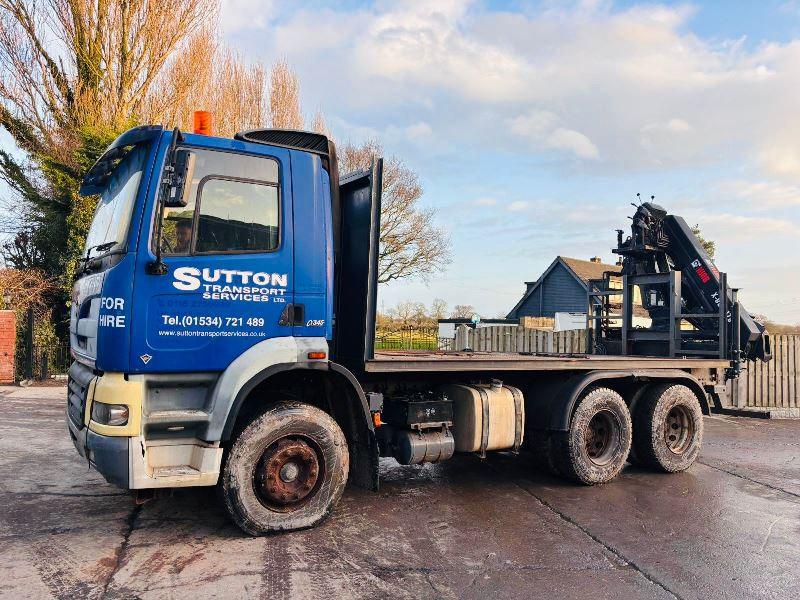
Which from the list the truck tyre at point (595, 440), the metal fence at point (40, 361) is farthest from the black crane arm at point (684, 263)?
the metal fence at point (40, 361)

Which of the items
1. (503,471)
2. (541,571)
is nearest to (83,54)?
(503,471)

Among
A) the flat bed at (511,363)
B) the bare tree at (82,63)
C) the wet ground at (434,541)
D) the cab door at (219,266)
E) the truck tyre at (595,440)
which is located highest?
the bare tree at (82,63)

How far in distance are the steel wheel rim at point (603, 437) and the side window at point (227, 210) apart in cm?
392

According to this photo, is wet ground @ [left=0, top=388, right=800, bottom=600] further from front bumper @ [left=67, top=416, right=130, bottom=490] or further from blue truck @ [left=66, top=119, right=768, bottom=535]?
front bumper @ [left=67, top=416, right=130, bottom=490]

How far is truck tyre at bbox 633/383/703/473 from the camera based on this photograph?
7133mm

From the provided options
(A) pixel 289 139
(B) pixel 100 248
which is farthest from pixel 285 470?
(A) pixel 289 139

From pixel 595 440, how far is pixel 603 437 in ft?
0.34

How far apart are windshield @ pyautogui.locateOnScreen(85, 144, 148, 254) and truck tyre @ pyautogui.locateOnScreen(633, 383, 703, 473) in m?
5.60

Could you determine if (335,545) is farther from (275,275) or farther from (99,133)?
(99,133)

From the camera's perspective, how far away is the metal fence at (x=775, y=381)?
43.3ft

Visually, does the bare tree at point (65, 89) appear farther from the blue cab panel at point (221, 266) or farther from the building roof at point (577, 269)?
the building roof at point (577, 269)

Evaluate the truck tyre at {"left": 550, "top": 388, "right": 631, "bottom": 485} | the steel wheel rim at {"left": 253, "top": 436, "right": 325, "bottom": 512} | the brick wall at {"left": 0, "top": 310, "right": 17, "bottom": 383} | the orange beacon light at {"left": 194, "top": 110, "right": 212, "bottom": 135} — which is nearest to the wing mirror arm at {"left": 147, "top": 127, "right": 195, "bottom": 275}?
the orange beacon light at {"left": 194, "top": 110, "right": 212, "bottom": 135}

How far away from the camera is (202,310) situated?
184 inches

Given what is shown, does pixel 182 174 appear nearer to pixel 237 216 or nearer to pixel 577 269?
pixel 237 216
